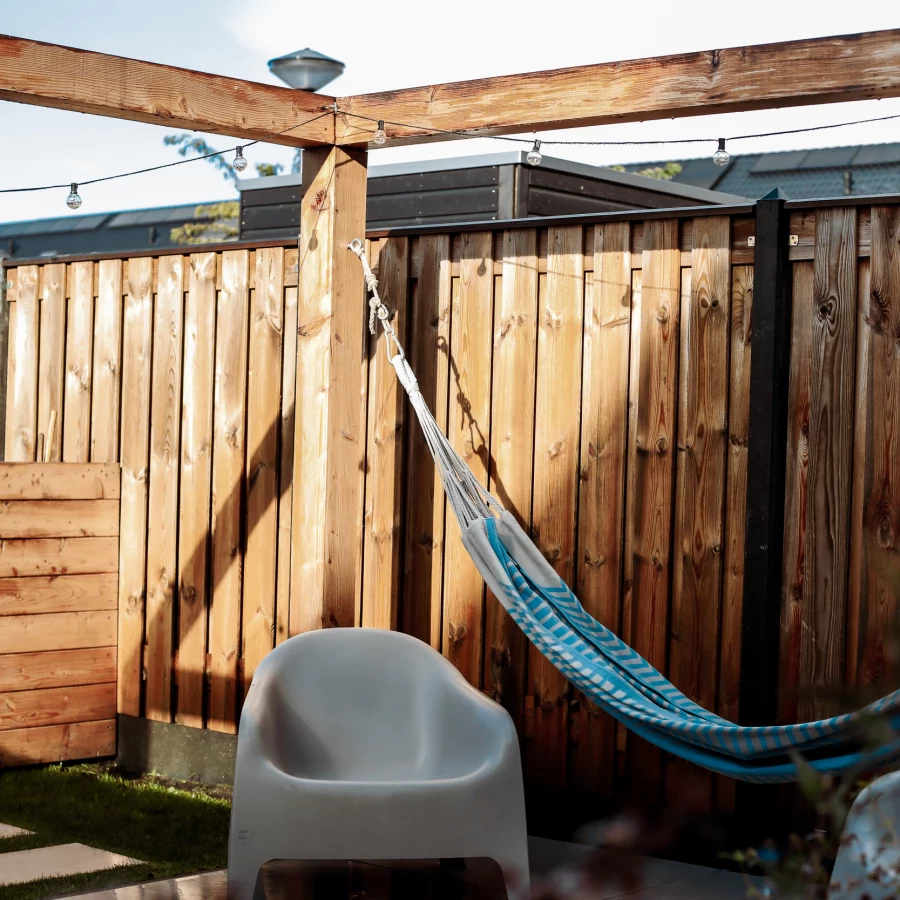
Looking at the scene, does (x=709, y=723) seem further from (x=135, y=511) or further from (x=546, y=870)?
(x=135, y=511)

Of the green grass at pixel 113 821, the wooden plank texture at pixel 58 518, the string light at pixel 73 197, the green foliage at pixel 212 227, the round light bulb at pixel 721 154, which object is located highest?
the green foliage at pixel 212 227

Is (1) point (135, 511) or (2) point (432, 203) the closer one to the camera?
(1) point (135, 511)

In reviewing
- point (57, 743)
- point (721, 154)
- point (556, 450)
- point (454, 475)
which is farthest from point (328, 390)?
point (57, 743)

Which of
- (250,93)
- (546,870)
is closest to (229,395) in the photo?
(250,93)

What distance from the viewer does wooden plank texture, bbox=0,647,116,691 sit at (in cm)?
420

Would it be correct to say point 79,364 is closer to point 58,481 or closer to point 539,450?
point 58,481

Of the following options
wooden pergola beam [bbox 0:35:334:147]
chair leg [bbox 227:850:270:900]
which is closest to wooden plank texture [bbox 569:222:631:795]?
wooden pergola beam [bbox 0:35:334:147]

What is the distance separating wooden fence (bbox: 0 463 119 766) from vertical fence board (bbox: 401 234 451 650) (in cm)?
121

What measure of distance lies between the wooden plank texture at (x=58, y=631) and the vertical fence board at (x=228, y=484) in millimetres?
477

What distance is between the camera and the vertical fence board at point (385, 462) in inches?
150

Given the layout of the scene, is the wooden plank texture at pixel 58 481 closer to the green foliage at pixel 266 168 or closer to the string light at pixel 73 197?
the string light at pixel 73 197

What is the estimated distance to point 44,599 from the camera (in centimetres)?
427

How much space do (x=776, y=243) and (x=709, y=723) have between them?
119 centimetres

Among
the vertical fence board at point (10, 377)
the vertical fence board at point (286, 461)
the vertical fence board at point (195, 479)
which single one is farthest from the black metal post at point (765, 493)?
the vertical fence board at point (10, 377)
